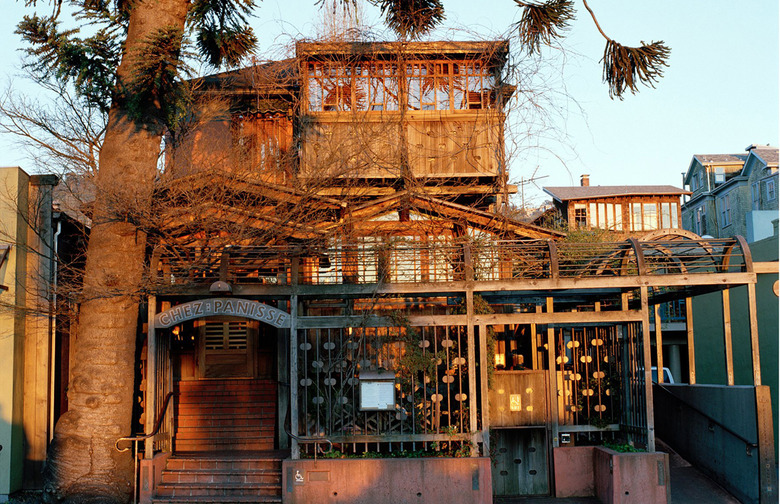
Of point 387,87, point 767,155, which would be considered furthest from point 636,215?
point 387,87

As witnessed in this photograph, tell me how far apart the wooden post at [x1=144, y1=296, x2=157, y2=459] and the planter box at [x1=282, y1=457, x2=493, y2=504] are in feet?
7.36

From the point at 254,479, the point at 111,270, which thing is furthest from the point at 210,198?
the point at 254,479

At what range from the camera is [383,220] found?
51.8 ft

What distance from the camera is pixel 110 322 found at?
1242cm

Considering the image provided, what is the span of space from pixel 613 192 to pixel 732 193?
869 centimetres

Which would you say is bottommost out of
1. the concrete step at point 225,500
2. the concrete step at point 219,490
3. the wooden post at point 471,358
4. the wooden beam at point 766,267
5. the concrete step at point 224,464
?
the concrete step at point 225,500

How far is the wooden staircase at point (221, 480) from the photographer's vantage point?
11711 mm

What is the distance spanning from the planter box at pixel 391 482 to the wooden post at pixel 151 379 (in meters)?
2.24

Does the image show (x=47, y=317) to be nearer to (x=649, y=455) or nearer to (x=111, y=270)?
(x=111, y=270)

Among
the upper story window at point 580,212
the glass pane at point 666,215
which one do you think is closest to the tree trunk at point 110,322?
the upper story window at point 580,212

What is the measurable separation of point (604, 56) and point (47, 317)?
10.8 m

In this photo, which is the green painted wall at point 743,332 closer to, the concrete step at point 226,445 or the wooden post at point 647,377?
the wooden post at point 647,377

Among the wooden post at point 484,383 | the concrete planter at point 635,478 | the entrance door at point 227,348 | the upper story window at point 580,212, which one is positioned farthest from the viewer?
the upper story window at point 580,212

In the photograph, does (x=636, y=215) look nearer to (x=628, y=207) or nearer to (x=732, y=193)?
(x=628, y=207)
